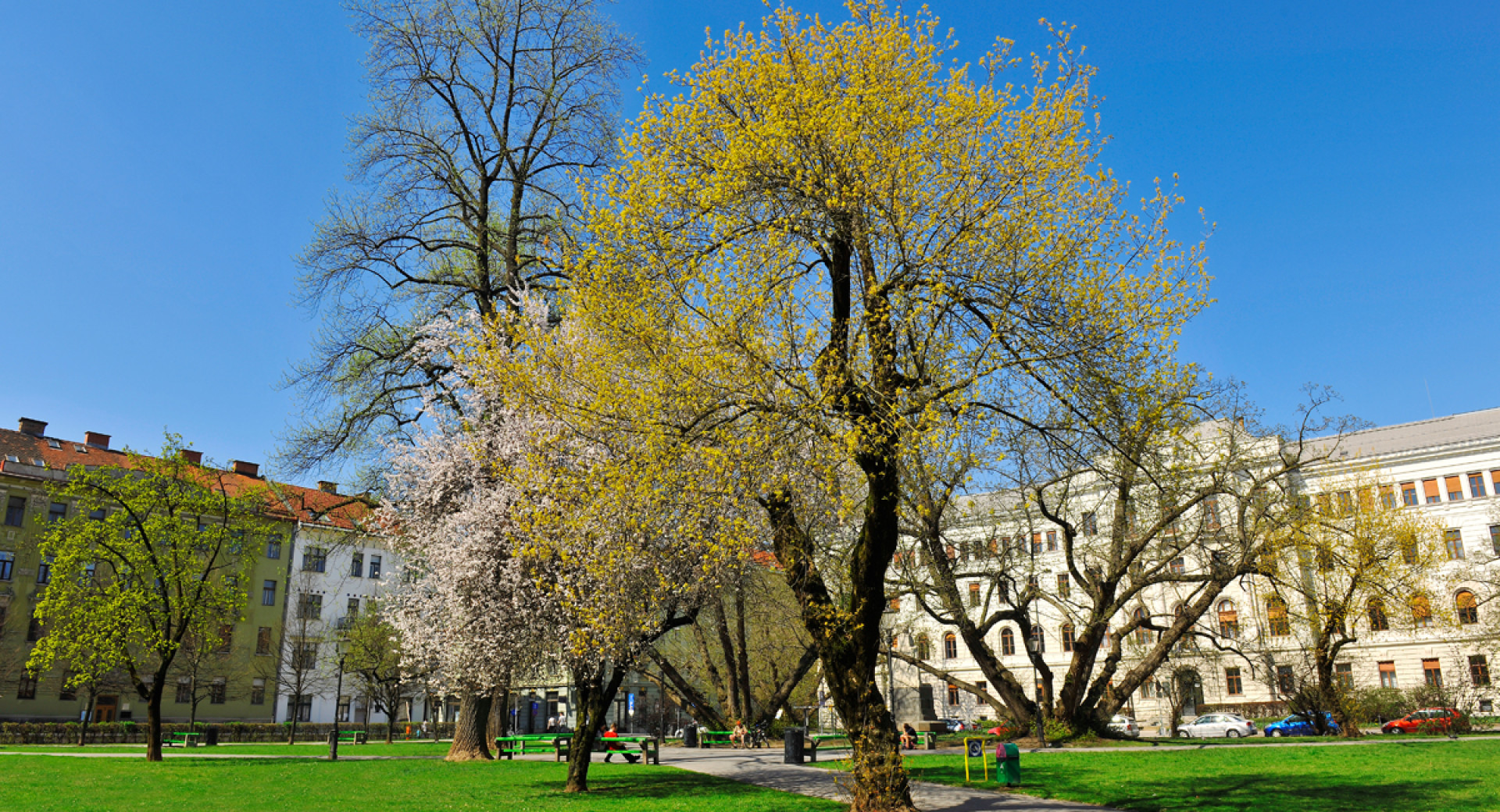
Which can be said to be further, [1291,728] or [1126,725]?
[1126,725]

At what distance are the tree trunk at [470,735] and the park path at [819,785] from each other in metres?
5.36

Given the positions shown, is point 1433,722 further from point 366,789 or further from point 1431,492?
point 366,789

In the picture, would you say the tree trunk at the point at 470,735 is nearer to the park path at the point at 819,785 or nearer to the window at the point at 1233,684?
the park path at the point at 819,785

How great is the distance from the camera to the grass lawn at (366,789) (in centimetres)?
1405

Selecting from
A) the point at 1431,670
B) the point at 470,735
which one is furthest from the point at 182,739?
the point at 1431,670

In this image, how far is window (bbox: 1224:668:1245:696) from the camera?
5559cm

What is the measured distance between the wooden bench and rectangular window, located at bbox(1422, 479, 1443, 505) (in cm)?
6901

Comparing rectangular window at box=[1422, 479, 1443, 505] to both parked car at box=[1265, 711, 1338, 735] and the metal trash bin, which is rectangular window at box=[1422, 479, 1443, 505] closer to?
parked car at box=[1265, 711, 1338, 735]

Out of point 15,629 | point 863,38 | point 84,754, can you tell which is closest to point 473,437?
point 863,38

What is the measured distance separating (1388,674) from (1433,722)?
23893 mm

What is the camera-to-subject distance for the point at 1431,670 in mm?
50469

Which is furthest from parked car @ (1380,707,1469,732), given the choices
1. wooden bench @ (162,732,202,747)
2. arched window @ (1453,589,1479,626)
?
wooden bench @ (162,732,202,747)

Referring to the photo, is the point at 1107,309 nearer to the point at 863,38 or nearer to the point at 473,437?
the point at 863,38

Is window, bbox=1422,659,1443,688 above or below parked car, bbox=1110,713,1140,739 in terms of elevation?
above
